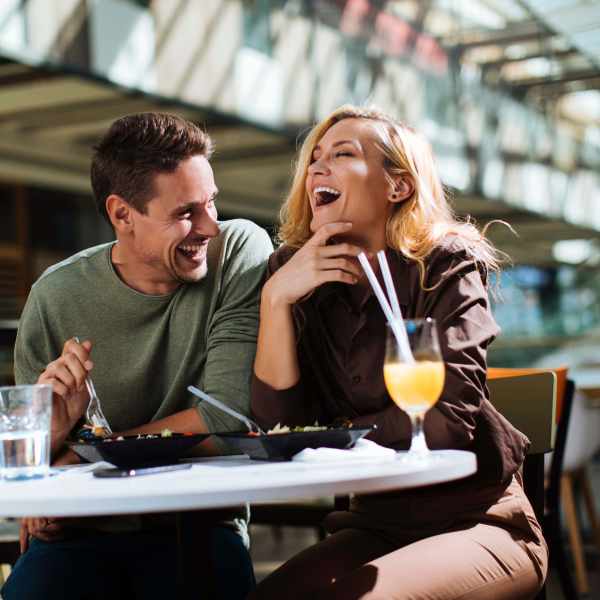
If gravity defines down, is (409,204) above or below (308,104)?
below

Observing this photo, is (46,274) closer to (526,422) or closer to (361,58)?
(526,422)

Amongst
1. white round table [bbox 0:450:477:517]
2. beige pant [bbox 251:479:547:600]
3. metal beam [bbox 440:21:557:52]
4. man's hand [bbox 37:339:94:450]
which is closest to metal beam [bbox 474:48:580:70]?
metal beam [bbox 440:21:557:52]

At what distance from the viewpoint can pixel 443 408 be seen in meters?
1.74

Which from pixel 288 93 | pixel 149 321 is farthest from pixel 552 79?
pixel 149 321

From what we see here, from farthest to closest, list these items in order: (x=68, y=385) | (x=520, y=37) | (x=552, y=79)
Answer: (x=552, y=79), (x=520, y=37), (x=68, y=385)

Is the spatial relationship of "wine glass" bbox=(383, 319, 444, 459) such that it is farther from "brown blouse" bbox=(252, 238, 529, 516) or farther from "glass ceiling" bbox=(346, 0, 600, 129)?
"glass ceiling" bbox=(346, 0, 600, 129)

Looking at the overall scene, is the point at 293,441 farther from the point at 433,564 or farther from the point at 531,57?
the point at 531,57

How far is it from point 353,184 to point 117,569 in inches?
34.7

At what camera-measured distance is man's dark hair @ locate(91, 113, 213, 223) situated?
2.17 m

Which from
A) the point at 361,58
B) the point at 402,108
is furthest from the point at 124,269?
the point at 402,108

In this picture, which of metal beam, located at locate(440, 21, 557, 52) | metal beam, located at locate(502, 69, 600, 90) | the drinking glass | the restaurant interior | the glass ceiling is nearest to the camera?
the drinking glass

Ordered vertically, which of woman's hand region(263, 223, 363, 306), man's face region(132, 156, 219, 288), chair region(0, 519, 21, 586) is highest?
man's face region(132, 156, 219, 288)

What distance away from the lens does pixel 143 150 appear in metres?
2.19

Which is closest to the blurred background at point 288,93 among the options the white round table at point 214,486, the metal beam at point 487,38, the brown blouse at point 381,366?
the metal beam at point 487,38
